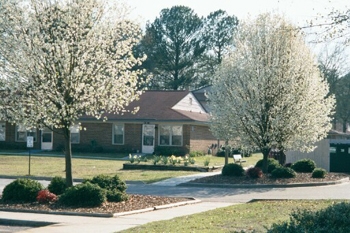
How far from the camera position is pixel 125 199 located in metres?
19.0

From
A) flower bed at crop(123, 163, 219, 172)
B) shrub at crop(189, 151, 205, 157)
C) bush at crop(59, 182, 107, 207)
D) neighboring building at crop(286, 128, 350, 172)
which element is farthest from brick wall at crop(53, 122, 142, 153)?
bush at crop(59, 182, 107, 207)

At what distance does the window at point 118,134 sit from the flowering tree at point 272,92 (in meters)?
17.9

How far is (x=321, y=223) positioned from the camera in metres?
10.1

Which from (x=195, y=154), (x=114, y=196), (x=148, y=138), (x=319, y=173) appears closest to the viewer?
(x=114, y=196)

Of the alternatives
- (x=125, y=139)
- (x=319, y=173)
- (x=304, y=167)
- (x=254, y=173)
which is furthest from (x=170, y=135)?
(x=319, y=173)

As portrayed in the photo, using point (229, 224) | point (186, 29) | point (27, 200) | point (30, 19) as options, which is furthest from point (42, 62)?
point (186, 29)

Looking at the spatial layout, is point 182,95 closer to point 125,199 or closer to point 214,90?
point 214,90

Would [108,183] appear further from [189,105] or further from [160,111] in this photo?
[189,105]

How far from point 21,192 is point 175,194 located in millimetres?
6476

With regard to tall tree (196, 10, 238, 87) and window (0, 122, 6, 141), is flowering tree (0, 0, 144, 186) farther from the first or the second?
tall tree (196, 10, 238, 87)

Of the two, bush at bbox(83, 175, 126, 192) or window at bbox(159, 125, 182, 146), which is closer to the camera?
bush at bbox(83, 175, 126, 192)

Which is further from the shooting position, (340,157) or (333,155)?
(333,155)

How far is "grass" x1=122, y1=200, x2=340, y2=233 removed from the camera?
43.7ft

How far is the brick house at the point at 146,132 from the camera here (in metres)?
44.7
